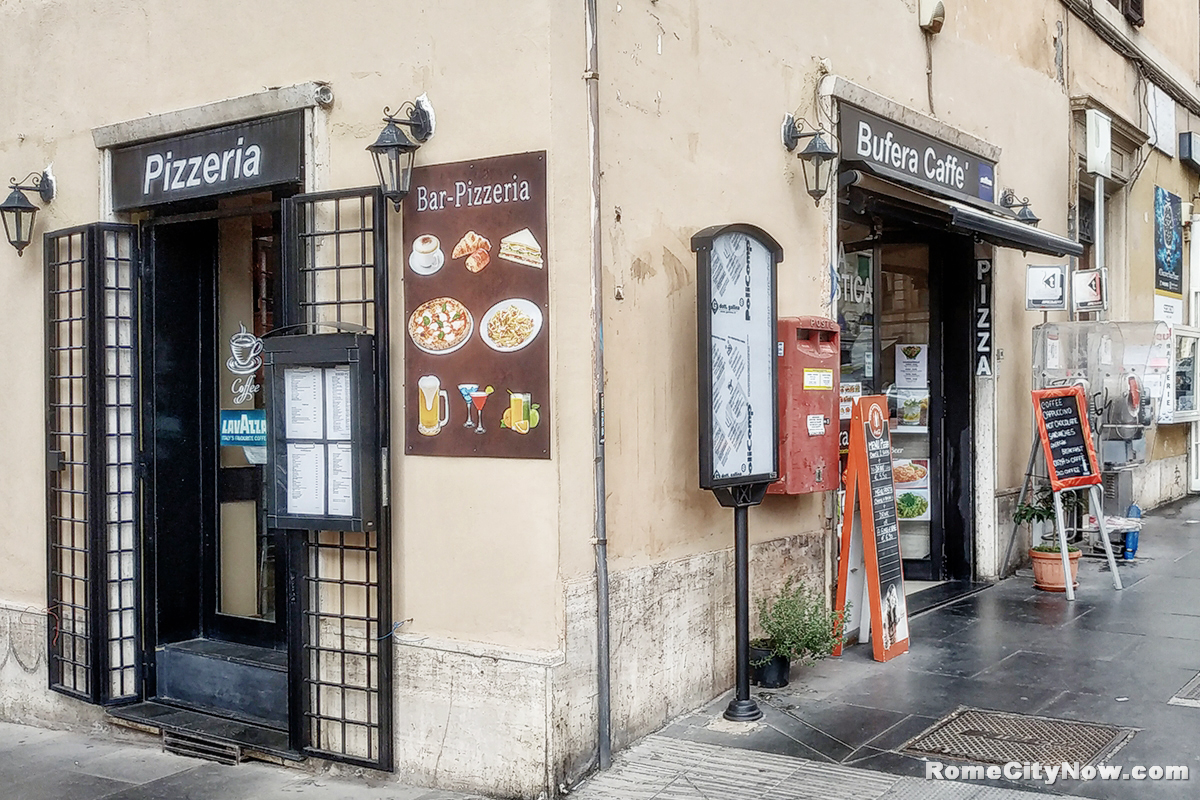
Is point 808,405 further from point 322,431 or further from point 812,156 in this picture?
point 322,431

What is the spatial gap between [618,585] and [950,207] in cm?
386

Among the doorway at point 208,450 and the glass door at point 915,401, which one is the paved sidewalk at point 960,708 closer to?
the glass door at point 915,401

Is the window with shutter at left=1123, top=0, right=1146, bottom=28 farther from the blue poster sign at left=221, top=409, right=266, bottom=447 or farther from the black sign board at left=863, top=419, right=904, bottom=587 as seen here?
the blue poster sign at left=221, top=409, right=266, bottom=447

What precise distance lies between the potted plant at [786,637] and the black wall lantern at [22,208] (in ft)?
15.6

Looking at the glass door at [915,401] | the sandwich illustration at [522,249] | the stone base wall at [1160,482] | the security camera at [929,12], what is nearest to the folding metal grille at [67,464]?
the sandwich illustration at [522,249]

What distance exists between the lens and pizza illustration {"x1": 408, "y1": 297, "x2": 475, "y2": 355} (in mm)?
5211

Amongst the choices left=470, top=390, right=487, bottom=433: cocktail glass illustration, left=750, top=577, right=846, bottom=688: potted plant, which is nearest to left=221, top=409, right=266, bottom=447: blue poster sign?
left=470, top=390, right=487, bottom=433: cocktail glass illustration

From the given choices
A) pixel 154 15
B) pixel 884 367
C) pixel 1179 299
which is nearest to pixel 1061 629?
pixel 884 367

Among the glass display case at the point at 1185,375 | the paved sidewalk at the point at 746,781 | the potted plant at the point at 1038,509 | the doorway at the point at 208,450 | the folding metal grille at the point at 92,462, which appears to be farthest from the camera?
the glass display case at the point at 1185,375

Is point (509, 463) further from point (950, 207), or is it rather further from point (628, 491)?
point (950, 207)

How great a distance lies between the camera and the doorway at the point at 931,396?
30.7 ft

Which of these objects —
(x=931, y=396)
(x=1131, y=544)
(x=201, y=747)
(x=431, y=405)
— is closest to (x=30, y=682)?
(x=201, y=747)

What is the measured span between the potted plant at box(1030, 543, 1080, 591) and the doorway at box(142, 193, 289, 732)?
5.58 metres

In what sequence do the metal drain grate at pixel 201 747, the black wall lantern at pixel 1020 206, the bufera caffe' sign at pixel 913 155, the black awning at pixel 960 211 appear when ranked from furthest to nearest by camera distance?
the black wall lantern at pixel 1020 206
the black awning at pixel 960 211
the bufera caffe' sign at pixel 913 155
the metal drain grate at pixel 201 747
